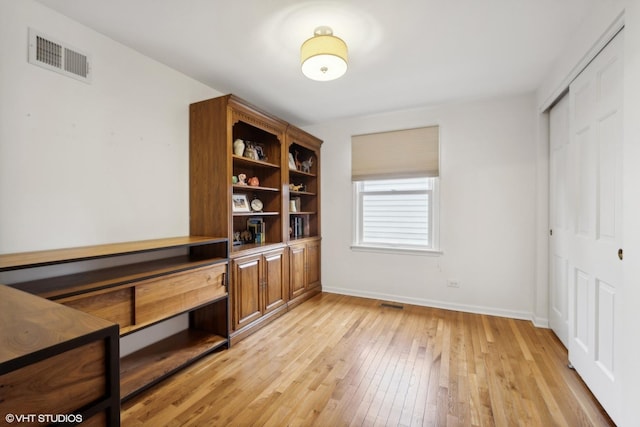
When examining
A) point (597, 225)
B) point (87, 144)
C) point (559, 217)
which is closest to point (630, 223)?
point (597, 225)

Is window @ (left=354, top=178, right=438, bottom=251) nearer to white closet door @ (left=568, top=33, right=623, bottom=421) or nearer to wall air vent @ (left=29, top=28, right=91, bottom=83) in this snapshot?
white closet door @ (left=568, top=33, right=623, bottom=421)

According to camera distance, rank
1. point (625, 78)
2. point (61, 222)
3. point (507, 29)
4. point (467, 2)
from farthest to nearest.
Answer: point (507, 29), point (61, 222), point (467, 2), point (625, 78)

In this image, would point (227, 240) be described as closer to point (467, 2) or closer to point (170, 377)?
point (170, 377)

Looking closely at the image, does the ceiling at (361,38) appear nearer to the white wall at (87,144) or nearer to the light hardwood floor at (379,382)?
the white wall at (87,144)

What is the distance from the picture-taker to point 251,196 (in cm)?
340

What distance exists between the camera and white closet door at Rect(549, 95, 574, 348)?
7.74ft

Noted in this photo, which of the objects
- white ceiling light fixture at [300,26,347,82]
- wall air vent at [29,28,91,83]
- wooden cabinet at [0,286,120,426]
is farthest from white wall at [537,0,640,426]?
wall air vent at [29,28,91,83]

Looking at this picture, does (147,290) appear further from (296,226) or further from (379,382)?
(296,226)

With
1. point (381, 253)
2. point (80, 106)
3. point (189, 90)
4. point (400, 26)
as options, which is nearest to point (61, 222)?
point (80, 106)

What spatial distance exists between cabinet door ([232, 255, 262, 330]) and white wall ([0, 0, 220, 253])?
65 centimetres

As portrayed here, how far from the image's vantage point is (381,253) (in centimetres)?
372

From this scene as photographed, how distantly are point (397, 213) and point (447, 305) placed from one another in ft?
4.14

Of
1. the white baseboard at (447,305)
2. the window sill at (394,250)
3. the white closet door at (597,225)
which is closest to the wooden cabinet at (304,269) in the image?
the white baseboard at (447,305)

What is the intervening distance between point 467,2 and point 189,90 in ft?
7.71
